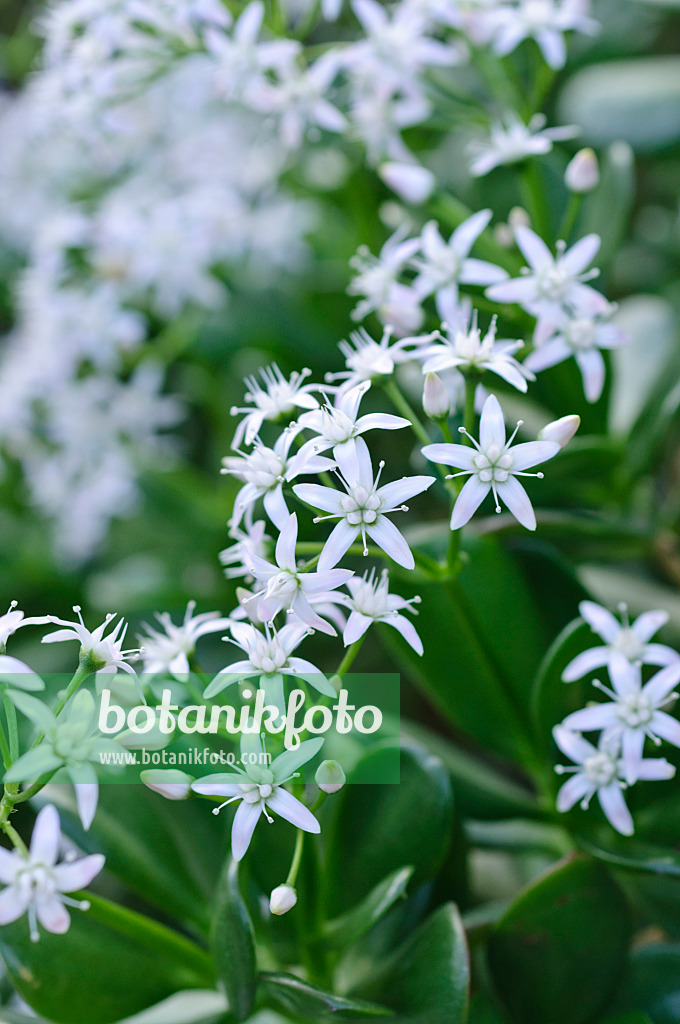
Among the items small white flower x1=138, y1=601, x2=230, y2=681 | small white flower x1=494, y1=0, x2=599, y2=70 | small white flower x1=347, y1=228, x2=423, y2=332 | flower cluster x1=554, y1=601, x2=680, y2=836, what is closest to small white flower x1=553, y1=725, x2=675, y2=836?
flower cluster x1=554, y1=601, x2=680, y2=836

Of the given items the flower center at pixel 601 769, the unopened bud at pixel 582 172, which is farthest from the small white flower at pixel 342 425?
the unopened bud at pixel 582 172

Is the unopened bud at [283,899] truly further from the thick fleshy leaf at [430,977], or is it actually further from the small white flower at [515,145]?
the small white flower at [515,145]

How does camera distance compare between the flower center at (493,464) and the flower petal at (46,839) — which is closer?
the flower petal at (46,839)

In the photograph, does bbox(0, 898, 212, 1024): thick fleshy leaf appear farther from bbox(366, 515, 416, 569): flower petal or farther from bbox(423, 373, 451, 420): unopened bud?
bbox(423, 373, 451, 420): unopened bud

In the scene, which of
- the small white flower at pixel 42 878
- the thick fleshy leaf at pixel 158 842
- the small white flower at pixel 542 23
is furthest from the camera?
the small white flower at pixel 542 23

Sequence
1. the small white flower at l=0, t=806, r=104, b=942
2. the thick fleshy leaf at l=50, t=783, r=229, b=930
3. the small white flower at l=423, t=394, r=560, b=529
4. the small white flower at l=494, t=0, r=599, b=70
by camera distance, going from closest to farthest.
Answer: the small white flower at l=0, t=806, r=104, b=942 → the small white flower at l=423, t=394, r=560, b=529 → the thick fleshy leaf at l=50, t=783, r=229, b=930 → the small white flower at l=494, t=0, r=599, b=70

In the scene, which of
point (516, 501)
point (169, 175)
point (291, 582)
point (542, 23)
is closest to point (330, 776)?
point (291, 582)

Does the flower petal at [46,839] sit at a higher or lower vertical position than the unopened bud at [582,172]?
lower
